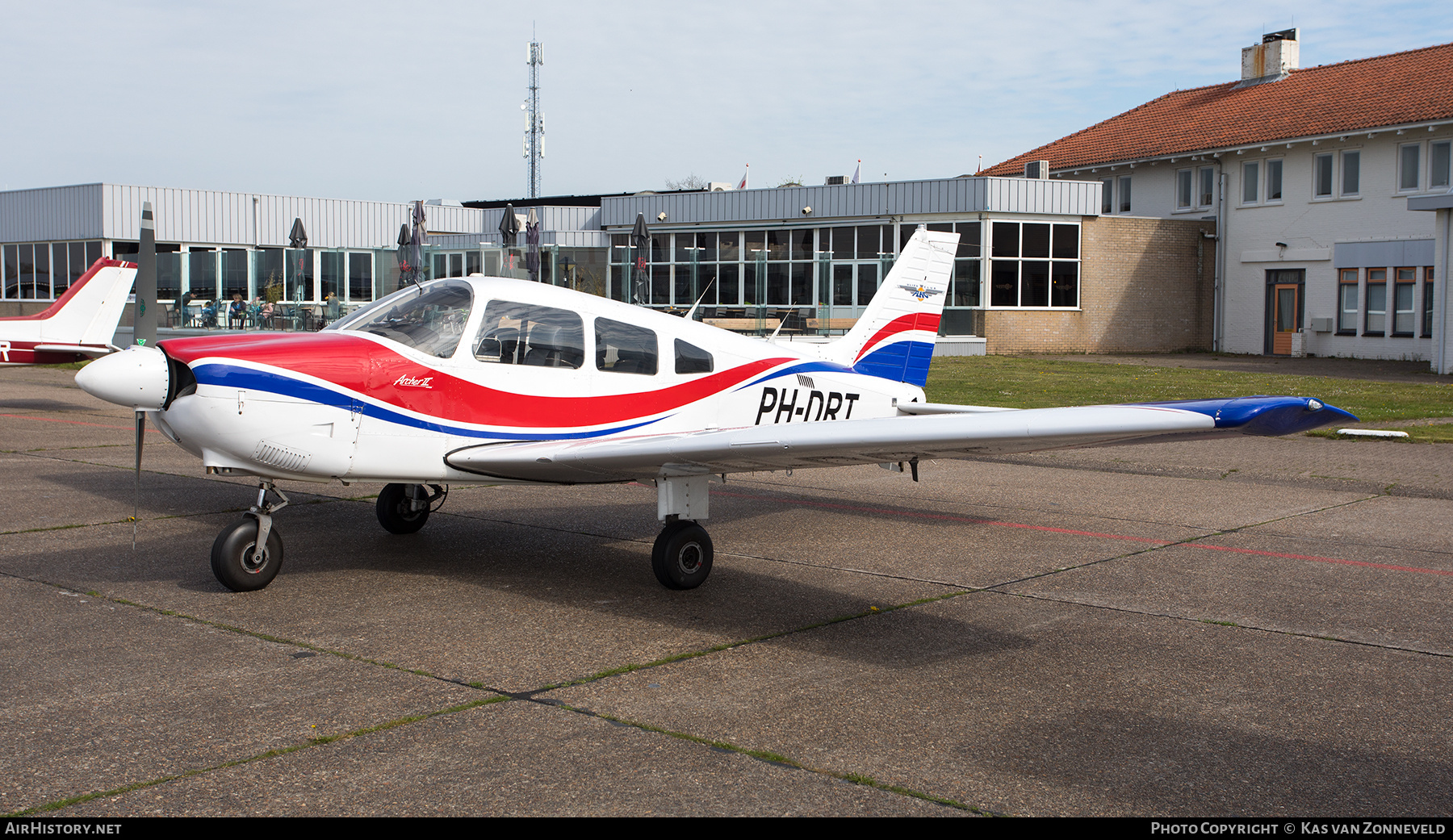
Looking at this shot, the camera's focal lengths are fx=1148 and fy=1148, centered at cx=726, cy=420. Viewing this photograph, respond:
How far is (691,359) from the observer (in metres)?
8.12

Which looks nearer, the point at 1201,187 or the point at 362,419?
the point at 362,419

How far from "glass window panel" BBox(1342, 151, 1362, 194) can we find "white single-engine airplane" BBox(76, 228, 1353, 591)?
30055 mm

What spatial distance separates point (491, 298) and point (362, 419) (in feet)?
3.78

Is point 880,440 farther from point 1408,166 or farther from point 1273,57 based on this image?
point 1273,57

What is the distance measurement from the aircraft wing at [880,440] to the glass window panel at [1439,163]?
30584 mm

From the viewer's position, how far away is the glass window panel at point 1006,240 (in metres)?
32.0

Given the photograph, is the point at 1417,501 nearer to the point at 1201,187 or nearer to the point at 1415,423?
the point at 1415,423

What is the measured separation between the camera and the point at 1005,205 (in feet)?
104

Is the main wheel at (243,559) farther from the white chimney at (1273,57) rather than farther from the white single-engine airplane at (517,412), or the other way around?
the white chimney at (1273,57)

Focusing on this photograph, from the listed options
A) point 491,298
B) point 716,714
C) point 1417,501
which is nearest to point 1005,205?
point 1417,501

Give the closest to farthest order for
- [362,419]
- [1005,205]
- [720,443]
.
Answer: [720,443] < [362,419] < [1005,205]

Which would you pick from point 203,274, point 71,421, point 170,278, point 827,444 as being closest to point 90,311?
point 71,421

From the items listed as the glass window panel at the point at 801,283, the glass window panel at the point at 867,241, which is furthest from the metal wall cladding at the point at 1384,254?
the glass window panel at the point at 801,283

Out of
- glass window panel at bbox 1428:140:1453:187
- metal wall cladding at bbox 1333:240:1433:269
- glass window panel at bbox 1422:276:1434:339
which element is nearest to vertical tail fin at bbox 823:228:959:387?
metal wall cladding at bbox 1333:240:1433:269
